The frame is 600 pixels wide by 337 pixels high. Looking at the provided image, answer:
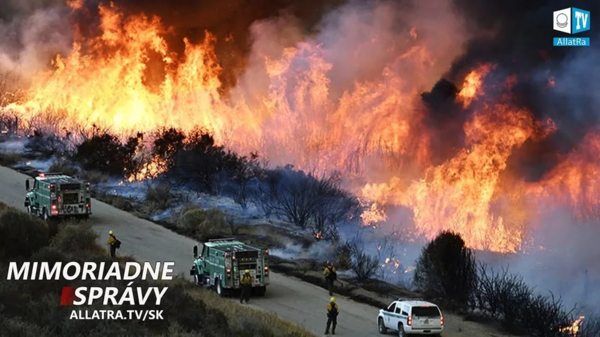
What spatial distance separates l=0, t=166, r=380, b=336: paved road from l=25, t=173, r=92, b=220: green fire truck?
6.06 feet

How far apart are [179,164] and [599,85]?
121ft

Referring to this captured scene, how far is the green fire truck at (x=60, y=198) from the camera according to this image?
181ft

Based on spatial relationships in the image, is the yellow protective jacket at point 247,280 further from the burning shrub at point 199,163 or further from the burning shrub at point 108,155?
the burning shrub at point 108,155

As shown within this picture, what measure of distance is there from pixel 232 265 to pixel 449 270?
37.9ft

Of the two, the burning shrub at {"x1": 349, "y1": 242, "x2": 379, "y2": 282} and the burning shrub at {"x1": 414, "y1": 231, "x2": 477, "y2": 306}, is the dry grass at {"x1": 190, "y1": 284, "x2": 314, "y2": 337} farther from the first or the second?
the burning shrub at {"x1": 414, "y1": 231, "x2": 477, "y2": 306}

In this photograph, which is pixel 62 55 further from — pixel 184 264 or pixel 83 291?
pixel 83 291

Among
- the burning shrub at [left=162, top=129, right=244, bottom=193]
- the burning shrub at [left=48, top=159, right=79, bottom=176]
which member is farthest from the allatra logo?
the burning shrub at [left=48, top=159, right=79, bottom=176]

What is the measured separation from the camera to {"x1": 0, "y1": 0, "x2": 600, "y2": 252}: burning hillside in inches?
2544

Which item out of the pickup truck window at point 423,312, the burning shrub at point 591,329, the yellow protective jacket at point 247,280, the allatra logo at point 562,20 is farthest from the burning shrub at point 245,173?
the pickup truck window at point 423,312

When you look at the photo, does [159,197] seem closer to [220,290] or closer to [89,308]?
[220,290]

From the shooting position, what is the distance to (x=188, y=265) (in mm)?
48094

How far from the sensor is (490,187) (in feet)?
213

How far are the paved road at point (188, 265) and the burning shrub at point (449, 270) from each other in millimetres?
4455

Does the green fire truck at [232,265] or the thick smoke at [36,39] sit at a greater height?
the thick smoke at [36,39]
